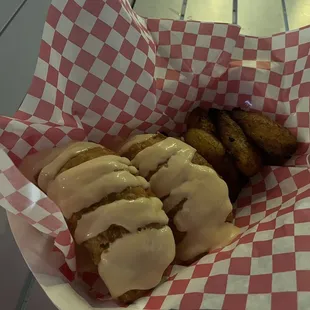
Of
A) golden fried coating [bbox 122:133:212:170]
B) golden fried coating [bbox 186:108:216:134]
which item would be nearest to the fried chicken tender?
golden fried coating [bbox 122:133:212:170]

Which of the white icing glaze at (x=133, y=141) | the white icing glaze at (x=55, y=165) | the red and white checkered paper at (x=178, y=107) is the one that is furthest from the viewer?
the white icing glaze at (x=133, y=141)

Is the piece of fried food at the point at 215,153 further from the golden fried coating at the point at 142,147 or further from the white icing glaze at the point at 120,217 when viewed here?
the white icing glaze at the point at 120,217

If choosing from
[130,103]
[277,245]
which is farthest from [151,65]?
[277,245]

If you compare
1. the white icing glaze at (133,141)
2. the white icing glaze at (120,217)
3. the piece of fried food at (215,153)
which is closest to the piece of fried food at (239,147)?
the piece of fried food at (215,153)

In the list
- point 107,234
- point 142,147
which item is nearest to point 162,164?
point 142,147

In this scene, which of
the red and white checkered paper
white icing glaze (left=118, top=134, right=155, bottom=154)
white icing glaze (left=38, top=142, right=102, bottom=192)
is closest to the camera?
the red and white checkered paper

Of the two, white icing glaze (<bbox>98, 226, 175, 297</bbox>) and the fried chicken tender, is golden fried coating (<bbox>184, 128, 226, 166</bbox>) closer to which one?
the fried chicken tender
